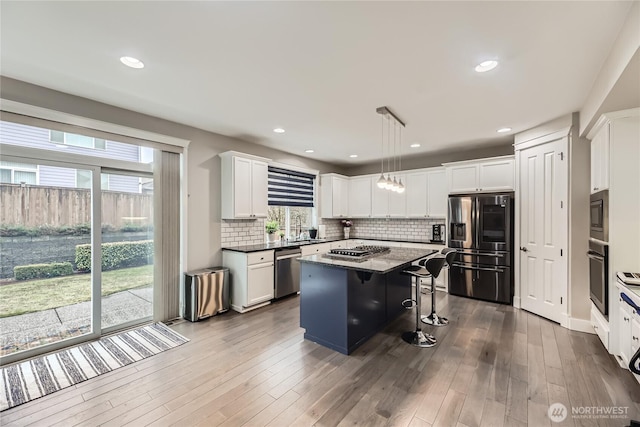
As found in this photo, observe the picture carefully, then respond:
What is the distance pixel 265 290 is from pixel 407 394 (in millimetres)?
2598

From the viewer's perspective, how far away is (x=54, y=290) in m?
2.95

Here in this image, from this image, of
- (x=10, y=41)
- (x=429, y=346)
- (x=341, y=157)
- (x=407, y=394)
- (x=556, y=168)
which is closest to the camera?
(x=10, y=41)

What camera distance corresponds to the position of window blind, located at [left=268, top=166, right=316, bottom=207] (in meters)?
5.25

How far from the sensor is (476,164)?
4.76m

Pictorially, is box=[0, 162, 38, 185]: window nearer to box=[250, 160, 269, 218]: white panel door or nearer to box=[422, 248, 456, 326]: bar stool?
box=[250, 160, 269, 218]: white panel door

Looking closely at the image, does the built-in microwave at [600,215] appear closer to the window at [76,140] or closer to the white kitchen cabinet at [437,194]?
the white kitchen cabinet at [437,194]

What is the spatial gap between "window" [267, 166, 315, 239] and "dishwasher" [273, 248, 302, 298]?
0.99 meters

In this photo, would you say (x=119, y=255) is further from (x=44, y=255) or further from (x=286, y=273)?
(x=286, y=273)

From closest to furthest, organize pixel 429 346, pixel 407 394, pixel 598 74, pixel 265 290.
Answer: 1. pixel 407 394
2. pixel 598 74
3. pixel 429 346
4. pixel 265 290

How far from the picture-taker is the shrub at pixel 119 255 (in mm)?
3127

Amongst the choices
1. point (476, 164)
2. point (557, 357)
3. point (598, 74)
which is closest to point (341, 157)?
point (476, 164)

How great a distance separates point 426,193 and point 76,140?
17.9 feet

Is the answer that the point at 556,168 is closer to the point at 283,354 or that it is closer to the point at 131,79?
the point at 283,354

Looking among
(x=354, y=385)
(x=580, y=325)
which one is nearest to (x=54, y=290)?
(x=354, y=385)
